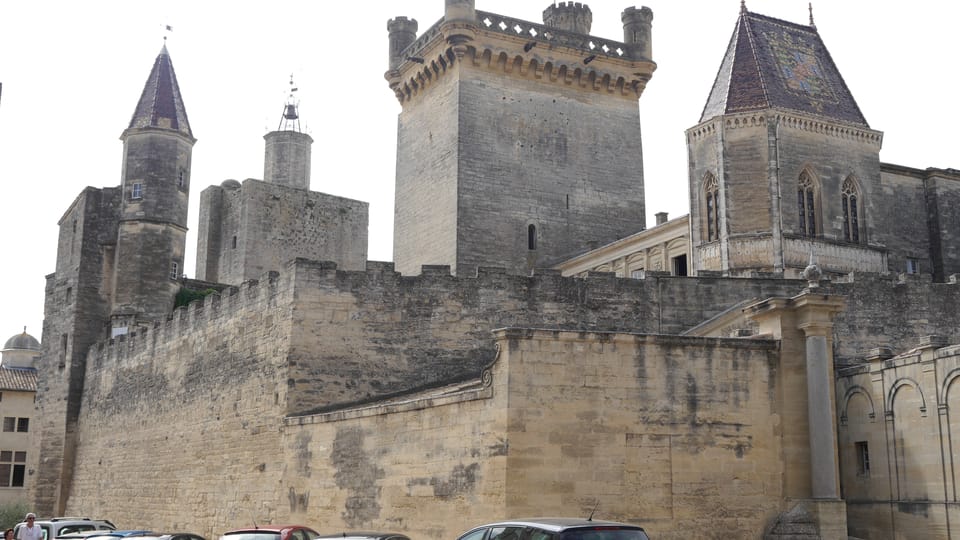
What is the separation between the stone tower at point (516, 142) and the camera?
35.3 m

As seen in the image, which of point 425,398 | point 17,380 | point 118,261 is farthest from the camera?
point 17,380

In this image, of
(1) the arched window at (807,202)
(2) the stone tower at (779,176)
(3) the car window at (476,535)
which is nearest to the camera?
(3) the car window at (476,535)

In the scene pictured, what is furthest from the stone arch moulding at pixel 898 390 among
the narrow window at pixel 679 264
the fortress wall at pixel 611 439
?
the narrow window at pixel 679 264

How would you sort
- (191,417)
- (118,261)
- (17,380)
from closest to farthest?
1. (191,417)
2. (118,261)
3. (17,380)

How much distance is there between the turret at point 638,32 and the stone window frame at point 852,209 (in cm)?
946

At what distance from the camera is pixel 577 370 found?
53.7 feet

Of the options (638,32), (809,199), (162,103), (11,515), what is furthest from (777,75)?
(11,515)

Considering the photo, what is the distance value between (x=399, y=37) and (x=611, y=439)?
25803 millimetres

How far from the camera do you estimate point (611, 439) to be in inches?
641

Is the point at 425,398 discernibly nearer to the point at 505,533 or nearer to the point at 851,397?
the point at 505,533

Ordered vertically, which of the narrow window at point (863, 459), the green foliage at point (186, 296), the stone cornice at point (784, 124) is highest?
the stone cornice at point (784, 124)

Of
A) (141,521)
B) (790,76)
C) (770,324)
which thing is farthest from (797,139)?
(141,521)

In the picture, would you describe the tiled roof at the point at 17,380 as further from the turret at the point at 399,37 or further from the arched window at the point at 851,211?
the arched window at the point at 851,211

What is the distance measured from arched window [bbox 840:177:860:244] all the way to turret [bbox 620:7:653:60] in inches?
373
